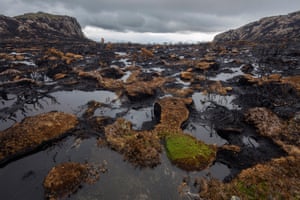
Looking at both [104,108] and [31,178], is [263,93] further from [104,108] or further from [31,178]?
[31,178]

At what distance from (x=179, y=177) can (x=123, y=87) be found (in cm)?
2254

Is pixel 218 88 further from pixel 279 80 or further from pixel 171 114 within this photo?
pixel 171 114

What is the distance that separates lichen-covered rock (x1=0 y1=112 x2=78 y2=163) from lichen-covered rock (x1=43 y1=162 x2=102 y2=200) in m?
4.21

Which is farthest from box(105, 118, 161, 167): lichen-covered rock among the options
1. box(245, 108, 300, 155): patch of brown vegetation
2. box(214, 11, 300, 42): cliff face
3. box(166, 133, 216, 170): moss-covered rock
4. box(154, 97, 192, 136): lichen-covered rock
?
box(214, 11, 300, 42): cliff face

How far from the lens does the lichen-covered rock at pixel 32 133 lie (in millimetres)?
16469

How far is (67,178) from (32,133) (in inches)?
284

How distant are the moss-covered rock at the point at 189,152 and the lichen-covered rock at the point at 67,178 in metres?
6.21

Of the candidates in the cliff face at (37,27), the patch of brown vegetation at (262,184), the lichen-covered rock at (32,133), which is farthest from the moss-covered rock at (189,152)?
the cliff face at (37,27)

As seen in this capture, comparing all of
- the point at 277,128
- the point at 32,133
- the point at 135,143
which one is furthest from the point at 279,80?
the point at 32,133

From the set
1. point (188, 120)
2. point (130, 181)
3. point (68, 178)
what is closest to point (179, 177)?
point (130, 181)

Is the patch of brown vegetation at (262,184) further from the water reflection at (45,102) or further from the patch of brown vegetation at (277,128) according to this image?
the water reflection at (45,102)

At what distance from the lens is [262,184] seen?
13.4 m

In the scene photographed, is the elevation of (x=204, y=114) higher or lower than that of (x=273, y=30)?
lower

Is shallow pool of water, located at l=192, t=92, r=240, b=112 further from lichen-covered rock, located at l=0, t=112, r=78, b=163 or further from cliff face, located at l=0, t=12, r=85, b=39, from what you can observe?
cliff face, located at l=0, t=12, r=85, b=39
